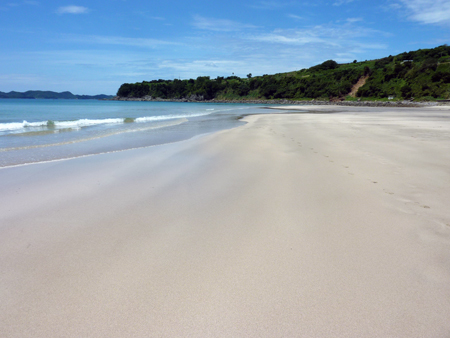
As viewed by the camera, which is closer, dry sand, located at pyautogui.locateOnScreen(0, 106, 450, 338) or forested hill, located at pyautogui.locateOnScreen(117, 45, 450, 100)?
dry sand, located at pyautogui.locateOnScreen(0, 106, 450, 338)

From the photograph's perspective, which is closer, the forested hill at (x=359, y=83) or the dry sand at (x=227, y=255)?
the dry sand at (x=227, y=255)

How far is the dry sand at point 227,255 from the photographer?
5.98ft

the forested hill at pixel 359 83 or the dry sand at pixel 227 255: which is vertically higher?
the forested hill at pixel 359 83

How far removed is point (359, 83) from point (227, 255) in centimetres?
8653

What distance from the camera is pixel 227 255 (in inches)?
101

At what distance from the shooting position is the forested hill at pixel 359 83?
5522 centimetres

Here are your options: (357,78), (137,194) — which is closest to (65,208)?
(137,194)

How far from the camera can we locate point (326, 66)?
110 metres

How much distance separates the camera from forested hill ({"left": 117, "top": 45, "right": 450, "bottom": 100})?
5522 centimetres

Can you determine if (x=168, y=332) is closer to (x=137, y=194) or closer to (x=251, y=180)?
(x=137, y=194)

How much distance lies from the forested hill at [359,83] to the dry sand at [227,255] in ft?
191

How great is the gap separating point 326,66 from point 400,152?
115464mm

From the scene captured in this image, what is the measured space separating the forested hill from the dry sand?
58124mm

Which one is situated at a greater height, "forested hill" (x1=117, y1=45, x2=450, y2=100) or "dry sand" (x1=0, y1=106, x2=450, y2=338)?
Answer: "forested hill" (x1=117, y1=45, x2=450, y2=100)
